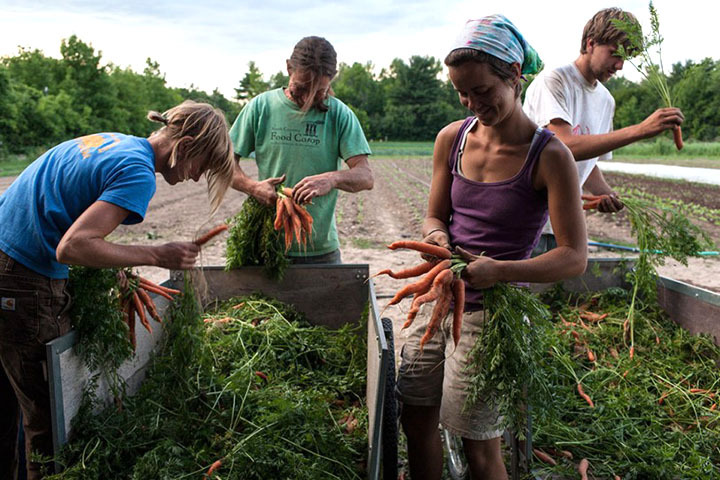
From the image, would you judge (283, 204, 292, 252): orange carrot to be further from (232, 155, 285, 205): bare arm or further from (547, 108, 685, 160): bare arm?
(547, 108, 685, 160): bare arm

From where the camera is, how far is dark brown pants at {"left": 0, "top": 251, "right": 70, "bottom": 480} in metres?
2.37

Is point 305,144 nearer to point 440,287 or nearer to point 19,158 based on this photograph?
point 440,287

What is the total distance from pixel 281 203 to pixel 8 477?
212 centimetres

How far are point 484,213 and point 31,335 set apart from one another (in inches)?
78.5

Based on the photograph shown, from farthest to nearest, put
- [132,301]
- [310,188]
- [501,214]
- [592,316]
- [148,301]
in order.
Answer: [592,316] < [310,188] < [148,301] < [132,301] < [501,214]

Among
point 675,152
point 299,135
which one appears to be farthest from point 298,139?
point 675,152

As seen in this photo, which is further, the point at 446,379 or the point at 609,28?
the point at 609,28

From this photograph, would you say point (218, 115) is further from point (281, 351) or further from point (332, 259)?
point (332, 259)

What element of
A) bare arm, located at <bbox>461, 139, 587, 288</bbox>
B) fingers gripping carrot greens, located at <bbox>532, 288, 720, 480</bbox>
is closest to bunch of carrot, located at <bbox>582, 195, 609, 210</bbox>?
fingers gripping carrot greens, located at <bbox>532, 288, 720, 480</bbox>

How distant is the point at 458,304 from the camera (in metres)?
2.25

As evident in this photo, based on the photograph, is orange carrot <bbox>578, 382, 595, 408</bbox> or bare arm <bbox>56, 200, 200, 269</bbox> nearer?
bare arm <bbox>56, 200, 200, 269</bbox>

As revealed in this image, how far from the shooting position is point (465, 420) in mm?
2299

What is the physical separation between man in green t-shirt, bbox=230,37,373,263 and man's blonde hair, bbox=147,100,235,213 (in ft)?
3.69

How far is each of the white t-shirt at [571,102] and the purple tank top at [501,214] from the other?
4.50 ft
